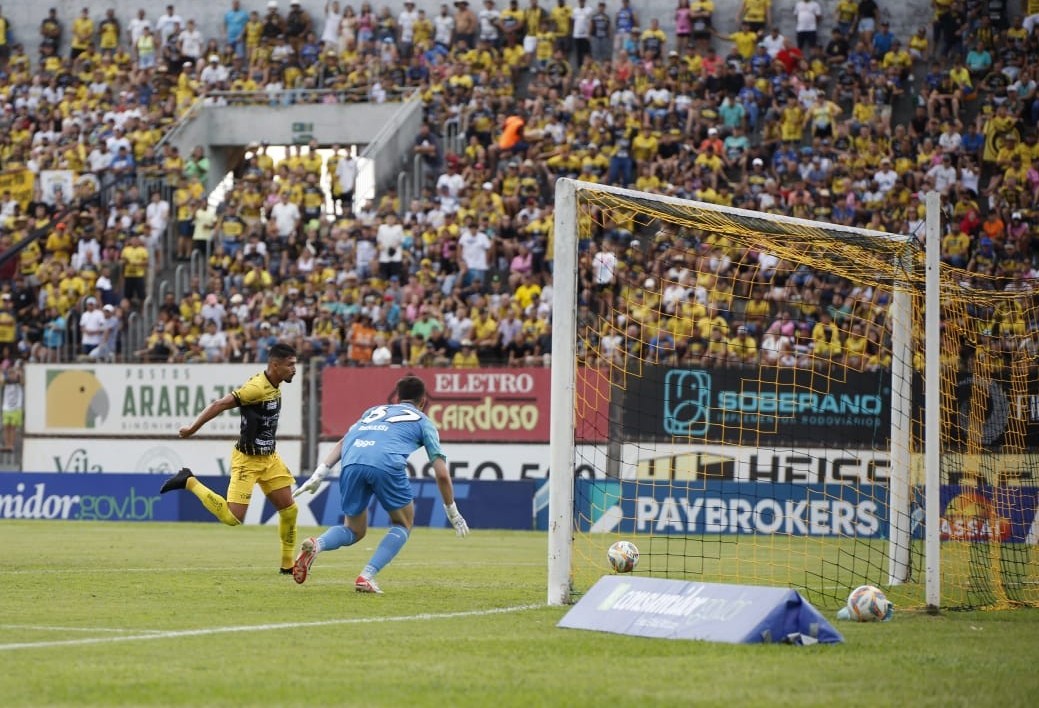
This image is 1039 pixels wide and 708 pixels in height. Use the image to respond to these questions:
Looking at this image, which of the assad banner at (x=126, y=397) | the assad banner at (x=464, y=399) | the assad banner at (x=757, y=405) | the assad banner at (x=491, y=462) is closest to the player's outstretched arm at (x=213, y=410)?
the assad banner at (x=757, y=405)

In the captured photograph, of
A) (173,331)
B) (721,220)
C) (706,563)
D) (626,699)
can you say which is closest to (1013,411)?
(706,563)

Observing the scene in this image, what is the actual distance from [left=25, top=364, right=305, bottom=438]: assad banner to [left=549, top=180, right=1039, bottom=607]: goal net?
7419 millimetres

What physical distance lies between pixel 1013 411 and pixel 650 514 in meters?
8.77

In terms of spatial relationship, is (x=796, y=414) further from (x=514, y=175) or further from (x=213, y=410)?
(x=213, y=410)

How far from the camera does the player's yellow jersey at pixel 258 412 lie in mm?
15414

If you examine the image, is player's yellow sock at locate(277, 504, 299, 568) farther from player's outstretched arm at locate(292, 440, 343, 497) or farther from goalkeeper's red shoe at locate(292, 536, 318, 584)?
goalkeeper's red shoe at locate(292, 536, 318, 584)

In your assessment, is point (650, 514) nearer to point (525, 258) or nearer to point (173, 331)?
point (525, 258)

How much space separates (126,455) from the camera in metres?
32.8

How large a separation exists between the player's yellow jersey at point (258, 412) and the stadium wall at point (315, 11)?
24.2 m

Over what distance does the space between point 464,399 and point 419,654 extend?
68.7 ft

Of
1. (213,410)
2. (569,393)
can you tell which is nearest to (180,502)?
(213,410)

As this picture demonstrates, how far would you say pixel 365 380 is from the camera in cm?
3105

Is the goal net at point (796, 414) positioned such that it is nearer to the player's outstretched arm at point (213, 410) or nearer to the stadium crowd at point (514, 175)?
the stadium crowd at point (514, 175)

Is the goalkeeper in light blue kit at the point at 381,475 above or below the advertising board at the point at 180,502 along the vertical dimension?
above
